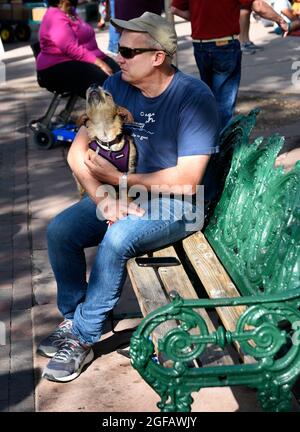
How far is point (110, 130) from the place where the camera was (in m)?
4.43

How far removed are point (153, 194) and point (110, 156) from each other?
30cm

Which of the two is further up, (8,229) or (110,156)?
(110,156)

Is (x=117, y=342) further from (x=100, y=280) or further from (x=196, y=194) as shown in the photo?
(x=196, y=194)

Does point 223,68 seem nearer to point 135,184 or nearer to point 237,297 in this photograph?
point 135,184

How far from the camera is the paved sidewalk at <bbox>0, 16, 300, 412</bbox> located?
411 cm

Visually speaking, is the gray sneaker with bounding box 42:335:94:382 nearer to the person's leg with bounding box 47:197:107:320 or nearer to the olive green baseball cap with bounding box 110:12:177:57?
the person's leg with bounding box 47:197:107:320

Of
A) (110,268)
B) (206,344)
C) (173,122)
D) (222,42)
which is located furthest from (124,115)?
(222,42)

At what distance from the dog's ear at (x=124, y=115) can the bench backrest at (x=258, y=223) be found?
1.88 ft

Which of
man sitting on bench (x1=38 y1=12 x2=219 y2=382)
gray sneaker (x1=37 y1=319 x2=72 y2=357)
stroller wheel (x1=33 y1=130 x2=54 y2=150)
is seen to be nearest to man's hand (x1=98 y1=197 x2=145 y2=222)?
man sitting on bench (x1=38 y1=12 x2=219 y2=382)

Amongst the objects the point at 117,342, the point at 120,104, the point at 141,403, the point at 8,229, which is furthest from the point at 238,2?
the point at 141,403

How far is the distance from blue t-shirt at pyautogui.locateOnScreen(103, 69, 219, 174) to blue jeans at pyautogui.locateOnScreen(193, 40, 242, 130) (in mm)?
3065

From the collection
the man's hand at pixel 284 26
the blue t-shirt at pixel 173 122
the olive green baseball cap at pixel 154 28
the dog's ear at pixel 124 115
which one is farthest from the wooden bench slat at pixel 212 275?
the man's hand at pixel 284 26

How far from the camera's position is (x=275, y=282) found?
3564 mm

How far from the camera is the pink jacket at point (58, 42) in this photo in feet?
26.3
